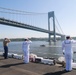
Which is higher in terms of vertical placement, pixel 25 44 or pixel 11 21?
pixel 11 21

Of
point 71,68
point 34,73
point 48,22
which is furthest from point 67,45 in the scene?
point 48,22

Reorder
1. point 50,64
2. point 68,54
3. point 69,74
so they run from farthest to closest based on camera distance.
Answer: point 50,64 < point 68,54 < point 69,74

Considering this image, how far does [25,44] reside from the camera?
31.1 ft

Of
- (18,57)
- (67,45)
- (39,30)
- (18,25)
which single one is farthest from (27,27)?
(67,45)

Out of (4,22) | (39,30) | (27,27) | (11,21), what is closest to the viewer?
(4,22)

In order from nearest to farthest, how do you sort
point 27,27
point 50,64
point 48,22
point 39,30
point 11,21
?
point 50,64 → point 11,21 → point 27,27 → point 39,30 → point 48,22

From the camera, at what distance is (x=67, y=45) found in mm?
7379

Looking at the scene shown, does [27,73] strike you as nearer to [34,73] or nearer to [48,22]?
[34,73]

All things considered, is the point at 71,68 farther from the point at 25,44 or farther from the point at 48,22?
the point at 48,22

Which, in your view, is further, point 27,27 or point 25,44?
point 27,27

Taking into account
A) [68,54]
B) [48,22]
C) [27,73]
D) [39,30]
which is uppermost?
[48,22]

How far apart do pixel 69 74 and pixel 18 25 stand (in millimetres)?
43482

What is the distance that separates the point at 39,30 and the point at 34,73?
52.8m

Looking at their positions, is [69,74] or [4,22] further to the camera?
[4,22]
